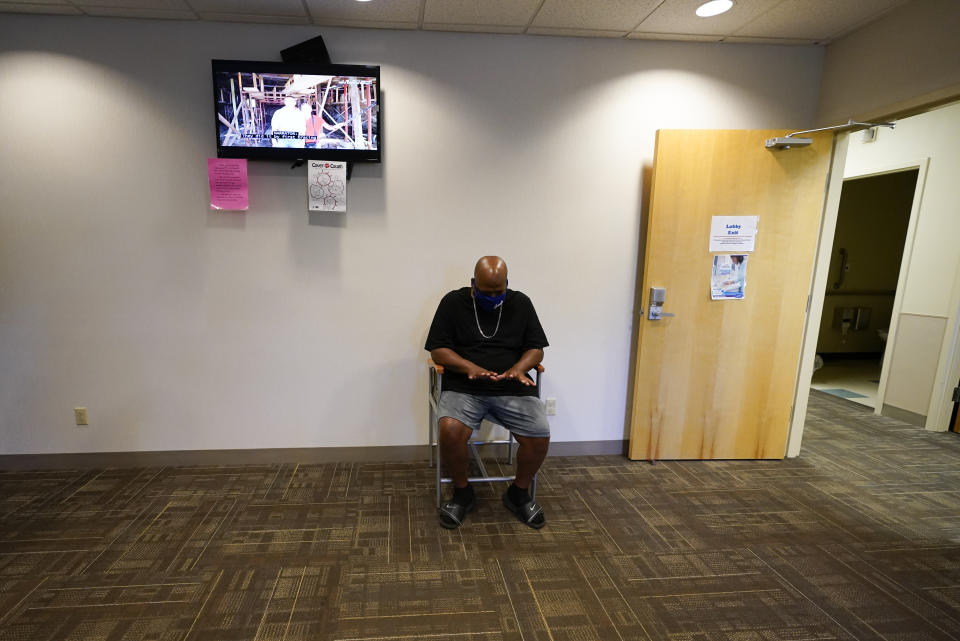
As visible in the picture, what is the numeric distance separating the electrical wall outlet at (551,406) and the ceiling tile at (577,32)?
7.43ft

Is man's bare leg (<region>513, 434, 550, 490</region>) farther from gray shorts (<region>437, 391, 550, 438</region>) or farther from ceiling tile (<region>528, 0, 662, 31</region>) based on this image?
ceiling tile (<region>528, 0, 662, 31</region>)

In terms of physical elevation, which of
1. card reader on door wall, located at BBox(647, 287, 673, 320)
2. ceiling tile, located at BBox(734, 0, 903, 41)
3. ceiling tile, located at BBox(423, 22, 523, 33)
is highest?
ceiling tile, located at BBox(734, 0, 903, 41)

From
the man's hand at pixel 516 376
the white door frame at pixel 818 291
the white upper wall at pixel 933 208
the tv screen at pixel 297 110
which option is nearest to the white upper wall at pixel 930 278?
the white upper wall at pixel 933 208

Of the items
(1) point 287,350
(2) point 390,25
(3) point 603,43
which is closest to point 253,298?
(1) point 287,350

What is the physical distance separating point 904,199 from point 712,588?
263 inches

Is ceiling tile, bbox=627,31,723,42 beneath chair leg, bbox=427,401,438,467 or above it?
above

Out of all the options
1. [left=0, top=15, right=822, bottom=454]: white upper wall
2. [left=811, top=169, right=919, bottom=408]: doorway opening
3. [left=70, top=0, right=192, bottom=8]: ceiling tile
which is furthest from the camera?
[left=811, top=169, right=919, bottom=408]: doorway opening

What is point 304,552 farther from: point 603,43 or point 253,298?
point 603,43

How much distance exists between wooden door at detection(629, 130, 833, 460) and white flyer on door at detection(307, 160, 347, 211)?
1.87m

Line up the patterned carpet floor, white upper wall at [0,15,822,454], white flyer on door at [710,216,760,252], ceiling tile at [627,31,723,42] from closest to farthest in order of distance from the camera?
the patterned carpet floor → white upper wall at [0,15,822,454] → ceiling tile at [627,31,723,42] → white flyer on door at [710,216,760,252]

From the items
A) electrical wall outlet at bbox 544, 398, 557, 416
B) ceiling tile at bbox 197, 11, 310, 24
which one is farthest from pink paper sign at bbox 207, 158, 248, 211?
electrical wall outlet at bbox 544, 398, 557, 416

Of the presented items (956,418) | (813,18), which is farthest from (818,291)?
(956,418)

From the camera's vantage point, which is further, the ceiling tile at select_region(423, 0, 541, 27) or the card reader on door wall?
the card reader on door wall

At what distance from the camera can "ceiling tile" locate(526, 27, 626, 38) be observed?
2.61 metres
